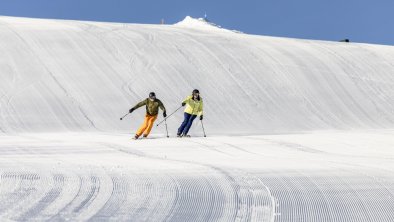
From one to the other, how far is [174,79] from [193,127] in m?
4.17

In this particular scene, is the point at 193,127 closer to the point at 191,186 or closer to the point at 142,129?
the point at 142,129


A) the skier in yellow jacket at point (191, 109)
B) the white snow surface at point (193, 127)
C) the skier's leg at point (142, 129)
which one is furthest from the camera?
the skier in yellow jacket at point (191, 109)

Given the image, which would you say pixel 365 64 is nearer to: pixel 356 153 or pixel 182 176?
pixel 356 153

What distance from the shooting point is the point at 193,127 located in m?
22.0

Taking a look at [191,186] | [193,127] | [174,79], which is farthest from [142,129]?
[174,79]

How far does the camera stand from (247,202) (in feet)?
21.1

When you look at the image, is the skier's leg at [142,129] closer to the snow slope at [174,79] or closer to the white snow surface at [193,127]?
the white snow surface at [193,127]

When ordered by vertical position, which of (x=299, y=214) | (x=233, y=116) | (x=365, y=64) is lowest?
(x=299, y=214)

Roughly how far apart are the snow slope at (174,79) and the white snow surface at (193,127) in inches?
2.8

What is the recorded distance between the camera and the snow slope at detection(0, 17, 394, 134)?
865 inches

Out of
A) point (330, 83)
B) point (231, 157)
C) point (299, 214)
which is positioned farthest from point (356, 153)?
point (330, 83)

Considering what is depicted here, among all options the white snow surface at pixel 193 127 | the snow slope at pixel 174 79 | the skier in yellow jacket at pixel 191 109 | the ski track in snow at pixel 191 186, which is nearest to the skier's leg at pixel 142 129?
the white snow surface at pixel 193 127

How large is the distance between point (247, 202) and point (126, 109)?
54.5ft

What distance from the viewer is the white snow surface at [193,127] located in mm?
6395
